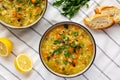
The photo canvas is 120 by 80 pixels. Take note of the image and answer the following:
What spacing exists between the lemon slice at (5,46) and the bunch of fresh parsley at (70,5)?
0.47 metres

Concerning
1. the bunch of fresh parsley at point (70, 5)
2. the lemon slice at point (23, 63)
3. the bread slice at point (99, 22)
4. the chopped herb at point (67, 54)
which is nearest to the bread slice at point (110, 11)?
the bread slice at point (99, 22)

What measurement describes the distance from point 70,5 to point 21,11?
1.30ft

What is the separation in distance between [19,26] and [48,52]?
1.00 ft

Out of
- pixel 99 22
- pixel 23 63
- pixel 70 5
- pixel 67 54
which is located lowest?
pixel 23 63

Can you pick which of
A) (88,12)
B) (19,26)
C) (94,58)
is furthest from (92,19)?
(19,26)

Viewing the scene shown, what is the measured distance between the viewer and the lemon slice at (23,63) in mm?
3445

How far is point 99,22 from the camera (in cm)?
347

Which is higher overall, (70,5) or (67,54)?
(70,5)

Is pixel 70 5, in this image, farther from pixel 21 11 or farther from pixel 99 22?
pixel 21 11

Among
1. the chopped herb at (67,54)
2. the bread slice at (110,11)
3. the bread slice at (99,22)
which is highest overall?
the bread slice at (110,11)

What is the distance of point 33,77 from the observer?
3.52 m

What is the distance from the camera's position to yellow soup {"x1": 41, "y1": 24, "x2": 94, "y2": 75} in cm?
336

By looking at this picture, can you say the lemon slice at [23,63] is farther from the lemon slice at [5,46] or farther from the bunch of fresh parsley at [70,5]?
the bunch of fresh parsley at [70,5]

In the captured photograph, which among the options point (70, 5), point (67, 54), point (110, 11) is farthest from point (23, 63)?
point (110, 11)
